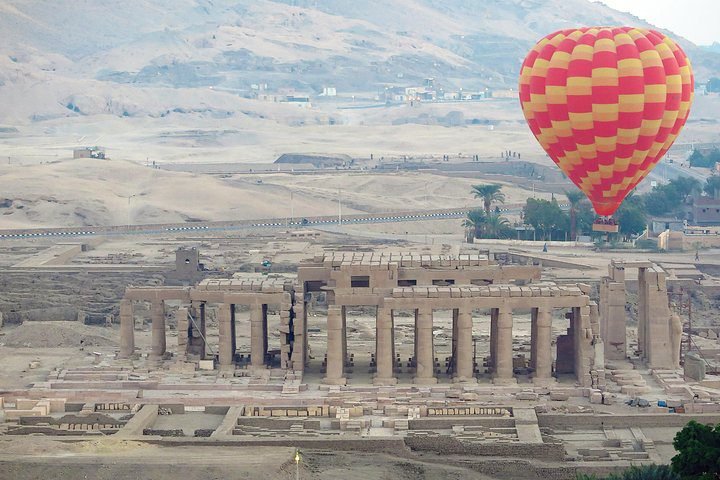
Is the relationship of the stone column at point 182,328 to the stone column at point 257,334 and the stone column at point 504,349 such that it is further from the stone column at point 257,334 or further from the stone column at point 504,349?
the stone column at point 504,349

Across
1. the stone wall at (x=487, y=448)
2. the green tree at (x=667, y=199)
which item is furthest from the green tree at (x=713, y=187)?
the stone wall at (x=487, y=448)

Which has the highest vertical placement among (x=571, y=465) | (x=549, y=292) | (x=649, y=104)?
(x=649, y=104)

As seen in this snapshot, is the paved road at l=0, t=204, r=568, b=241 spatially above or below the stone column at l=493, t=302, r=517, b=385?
A: above

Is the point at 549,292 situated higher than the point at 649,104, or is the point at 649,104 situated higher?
the point at 649,104

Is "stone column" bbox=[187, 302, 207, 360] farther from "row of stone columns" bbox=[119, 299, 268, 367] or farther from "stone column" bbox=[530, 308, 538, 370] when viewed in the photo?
"stone column" bbox=[530, 308, 538, 370]

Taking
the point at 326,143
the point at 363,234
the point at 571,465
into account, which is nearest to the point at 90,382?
the point at 571,465

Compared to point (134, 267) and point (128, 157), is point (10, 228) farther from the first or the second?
point (128, 157)

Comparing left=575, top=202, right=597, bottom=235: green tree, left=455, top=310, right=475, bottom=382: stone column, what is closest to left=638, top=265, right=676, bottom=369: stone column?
left=455, top=310, right=475, bottom=382: stone column

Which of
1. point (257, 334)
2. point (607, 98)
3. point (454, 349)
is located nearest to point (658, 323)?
point (454, 349)
